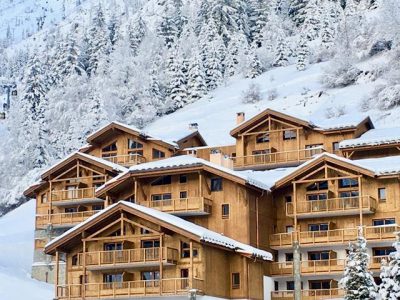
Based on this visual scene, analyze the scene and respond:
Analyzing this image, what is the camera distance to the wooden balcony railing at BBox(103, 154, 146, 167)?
62.1 m

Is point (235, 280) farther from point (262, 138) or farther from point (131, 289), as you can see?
point (262, 138)

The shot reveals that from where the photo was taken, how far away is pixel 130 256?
45344 mm

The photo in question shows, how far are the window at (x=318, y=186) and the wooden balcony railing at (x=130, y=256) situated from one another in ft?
34.2

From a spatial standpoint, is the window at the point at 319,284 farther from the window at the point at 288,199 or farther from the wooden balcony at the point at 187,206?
the wooden balcony at the point at 187,206

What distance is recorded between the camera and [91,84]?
4360 inches

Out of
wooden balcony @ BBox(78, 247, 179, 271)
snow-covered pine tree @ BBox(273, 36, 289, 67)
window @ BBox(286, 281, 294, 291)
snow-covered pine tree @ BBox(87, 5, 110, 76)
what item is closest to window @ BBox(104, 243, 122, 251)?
wooden balcony @ BBox(78, 247, 179, 271)

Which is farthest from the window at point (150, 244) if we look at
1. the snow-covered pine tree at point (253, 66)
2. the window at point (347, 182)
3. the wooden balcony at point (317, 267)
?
the snow-covered pine tree at point (253, 66)

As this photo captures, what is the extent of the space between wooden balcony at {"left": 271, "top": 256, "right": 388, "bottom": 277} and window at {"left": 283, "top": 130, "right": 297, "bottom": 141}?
39.7ft

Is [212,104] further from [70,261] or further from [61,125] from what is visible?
[70,261]

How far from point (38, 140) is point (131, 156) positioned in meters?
32.3

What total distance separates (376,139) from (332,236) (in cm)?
836

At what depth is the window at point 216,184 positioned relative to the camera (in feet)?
163

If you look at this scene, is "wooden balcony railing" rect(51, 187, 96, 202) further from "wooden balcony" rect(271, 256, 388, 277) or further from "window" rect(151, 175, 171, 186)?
"wooden balcony" rect(271, 256, 388, 277)

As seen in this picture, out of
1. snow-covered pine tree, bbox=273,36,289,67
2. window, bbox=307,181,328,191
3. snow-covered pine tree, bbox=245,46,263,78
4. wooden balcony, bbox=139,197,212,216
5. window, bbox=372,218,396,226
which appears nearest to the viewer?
window, bbox=372,218,396,226
